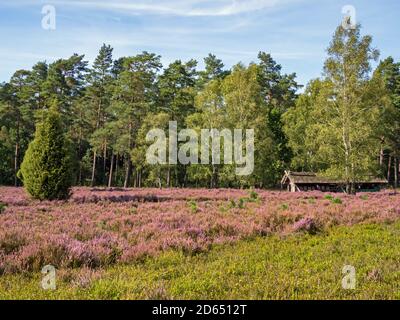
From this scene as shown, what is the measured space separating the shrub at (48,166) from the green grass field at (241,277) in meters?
13.3

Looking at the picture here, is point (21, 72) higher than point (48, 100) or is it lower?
higher

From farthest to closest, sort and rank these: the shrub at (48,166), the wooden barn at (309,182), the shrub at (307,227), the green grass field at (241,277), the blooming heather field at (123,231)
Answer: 1. the wooden barn at (309,182)
2. the shrub at (48,166)
3. the shrub at (307,227)
4. the blooming heather field at (123,231)
5. the green grass field at (241,277)

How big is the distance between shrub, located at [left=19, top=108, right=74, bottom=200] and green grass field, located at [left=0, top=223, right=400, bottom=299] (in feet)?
43.6

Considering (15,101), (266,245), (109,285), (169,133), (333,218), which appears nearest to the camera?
(109,285)

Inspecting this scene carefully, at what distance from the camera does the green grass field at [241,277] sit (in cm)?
601

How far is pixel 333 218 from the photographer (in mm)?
14383

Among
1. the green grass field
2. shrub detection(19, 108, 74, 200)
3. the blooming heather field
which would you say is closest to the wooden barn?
the blooming heather field

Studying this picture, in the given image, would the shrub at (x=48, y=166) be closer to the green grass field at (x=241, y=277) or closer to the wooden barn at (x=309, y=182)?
the green grass field at (x=241, y=277)

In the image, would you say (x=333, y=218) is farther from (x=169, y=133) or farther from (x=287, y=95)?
(x=287, y=95)

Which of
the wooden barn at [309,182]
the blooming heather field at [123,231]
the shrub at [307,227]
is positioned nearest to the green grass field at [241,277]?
the blooming heather field at [123,231]

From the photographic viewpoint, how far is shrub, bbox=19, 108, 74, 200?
20.5 meters

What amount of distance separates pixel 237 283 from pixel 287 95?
63.5 m

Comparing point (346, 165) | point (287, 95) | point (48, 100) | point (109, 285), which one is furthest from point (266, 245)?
point (287, 95)
